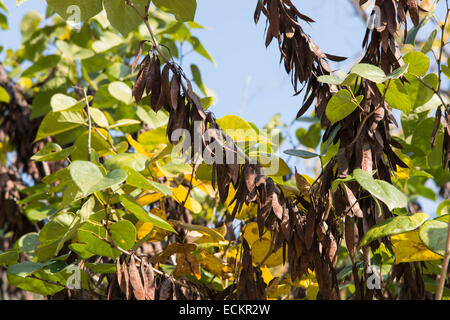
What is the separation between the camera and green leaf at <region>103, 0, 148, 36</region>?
78cm

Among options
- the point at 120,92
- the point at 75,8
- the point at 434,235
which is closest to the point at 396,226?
the point at 434,235

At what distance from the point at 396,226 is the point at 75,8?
551 mm

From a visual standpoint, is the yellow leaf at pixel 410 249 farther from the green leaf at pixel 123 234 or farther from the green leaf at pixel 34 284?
the green leaf at pixel 34 284

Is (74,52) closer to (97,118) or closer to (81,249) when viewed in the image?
(97,118)

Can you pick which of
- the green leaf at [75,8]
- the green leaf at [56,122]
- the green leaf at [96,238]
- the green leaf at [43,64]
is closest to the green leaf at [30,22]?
the green leaf at [43,64]

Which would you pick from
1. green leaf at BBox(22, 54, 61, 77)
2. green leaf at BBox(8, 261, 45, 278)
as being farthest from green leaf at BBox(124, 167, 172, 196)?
green leaf at BBox(22, 54, 61, 77)

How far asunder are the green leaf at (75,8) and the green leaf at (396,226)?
1.69ft

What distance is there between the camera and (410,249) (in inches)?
27.6

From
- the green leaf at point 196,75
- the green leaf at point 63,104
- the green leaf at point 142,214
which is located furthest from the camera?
the green leaf at point 196,75

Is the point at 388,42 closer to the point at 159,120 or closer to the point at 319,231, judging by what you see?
the point at 319,231

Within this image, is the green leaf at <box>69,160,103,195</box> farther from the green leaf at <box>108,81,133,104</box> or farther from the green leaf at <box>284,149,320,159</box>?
the green leaf at <box>108,81,133,104</box>

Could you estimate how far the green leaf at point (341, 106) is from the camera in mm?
691

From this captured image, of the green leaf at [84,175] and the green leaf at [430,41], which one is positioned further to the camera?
the green leaf at [430,41]
